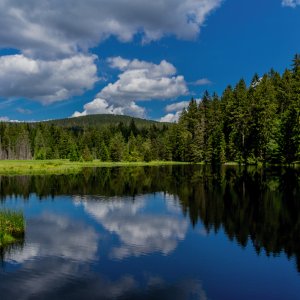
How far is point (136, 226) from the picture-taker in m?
32.3

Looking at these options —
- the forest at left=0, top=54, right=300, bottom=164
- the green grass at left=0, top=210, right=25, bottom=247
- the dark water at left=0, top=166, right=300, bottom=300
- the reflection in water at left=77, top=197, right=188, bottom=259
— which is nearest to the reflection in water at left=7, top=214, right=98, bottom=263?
the dark water at left=0, top=166, right=300, bottom=300

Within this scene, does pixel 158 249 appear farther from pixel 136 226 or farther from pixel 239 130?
pixel 239 130

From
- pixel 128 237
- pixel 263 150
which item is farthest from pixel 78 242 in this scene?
pixel 263 150

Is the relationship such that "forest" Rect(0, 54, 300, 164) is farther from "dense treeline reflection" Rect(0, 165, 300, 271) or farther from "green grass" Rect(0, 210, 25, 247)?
"green grass" Rect(0, 210, 25, 247)

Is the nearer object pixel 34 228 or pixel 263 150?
pixel 34 228

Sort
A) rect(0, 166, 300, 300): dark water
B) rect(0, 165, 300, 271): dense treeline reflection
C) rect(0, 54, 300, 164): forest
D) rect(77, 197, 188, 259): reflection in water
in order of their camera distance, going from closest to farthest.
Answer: rect(0, 166, 300, 300): dark water < rect(77, 197, 188, 259): reflection in water < rect(0, 165, 300, 271): dense treeline reflection < rect(0, 54, 300, 164): forest

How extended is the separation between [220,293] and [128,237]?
11925 millimetres

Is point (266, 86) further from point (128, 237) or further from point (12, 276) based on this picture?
point (12, 276)

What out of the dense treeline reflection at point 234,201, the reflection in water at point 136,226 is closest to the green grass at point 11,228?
the reflection in water at point 136,226

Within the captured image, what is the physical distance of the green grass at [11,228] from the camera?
26131 mm

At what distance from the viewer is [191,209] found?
3925 centimetres

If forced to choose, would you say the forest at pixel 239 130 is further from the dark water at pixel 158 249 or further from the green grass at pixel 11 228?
the green grass at pixel 11 228

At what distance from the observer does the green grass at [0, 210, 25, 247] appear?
85.7 ft

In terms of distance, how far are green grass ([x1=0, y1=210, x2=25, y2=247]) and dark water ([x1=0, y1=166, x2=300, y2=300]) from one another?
0.88 m
